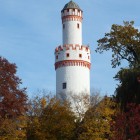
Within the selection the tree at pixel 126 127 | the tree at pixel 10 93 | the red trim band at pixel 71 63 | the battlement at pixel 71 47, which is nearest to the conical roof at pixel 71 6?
the battlement at pixel 71 47

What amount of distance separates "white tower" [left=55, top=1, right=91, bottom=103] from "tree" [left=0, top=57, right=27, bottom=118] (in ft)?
71.1

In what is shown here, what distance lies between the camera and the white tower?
5988 centimetres

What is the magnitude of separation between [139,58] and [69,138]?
26.7 ft

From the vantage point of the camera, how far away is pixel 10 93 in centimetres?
3578

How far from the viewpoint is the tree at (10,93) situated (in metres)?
35.3

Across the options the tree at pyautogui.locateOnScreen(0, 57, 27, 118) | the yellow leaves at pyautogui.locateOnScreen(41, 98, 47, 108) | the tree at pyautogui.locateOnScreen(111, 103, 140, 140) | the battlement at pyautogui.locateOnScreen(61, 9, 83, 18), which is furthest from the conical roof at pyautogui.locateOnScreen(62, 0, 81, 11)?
the tree at pyautogui.locateOnScreen(111, 103, 140, 140)

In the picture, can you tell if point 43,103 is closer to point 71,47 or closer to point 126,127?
point 126,127

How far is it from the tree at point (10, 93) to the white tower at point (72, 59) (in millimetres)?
21677

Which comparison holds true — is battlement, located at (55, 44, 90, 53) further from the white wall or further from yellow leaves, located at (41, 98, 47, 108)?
yellow leaves, located at (41, 98, 47, 108)

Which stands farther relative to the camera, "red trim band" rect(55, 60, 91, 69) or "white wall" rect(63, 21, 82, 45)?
"white wall" rect(63, 21, 82, 45)

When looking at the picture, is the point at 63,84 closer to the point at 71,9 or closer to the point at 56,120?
the point at 71,9

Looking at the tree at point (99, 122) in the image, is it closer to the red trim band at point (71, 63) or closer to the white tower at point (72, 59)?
the white tower at point (72, 59)

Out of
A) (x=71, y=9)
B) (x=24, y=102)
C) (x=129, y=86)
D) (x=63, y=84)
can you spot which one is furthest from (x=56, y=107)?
(x=71, y=9)

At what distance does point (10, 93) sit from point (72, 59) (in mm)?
25202
